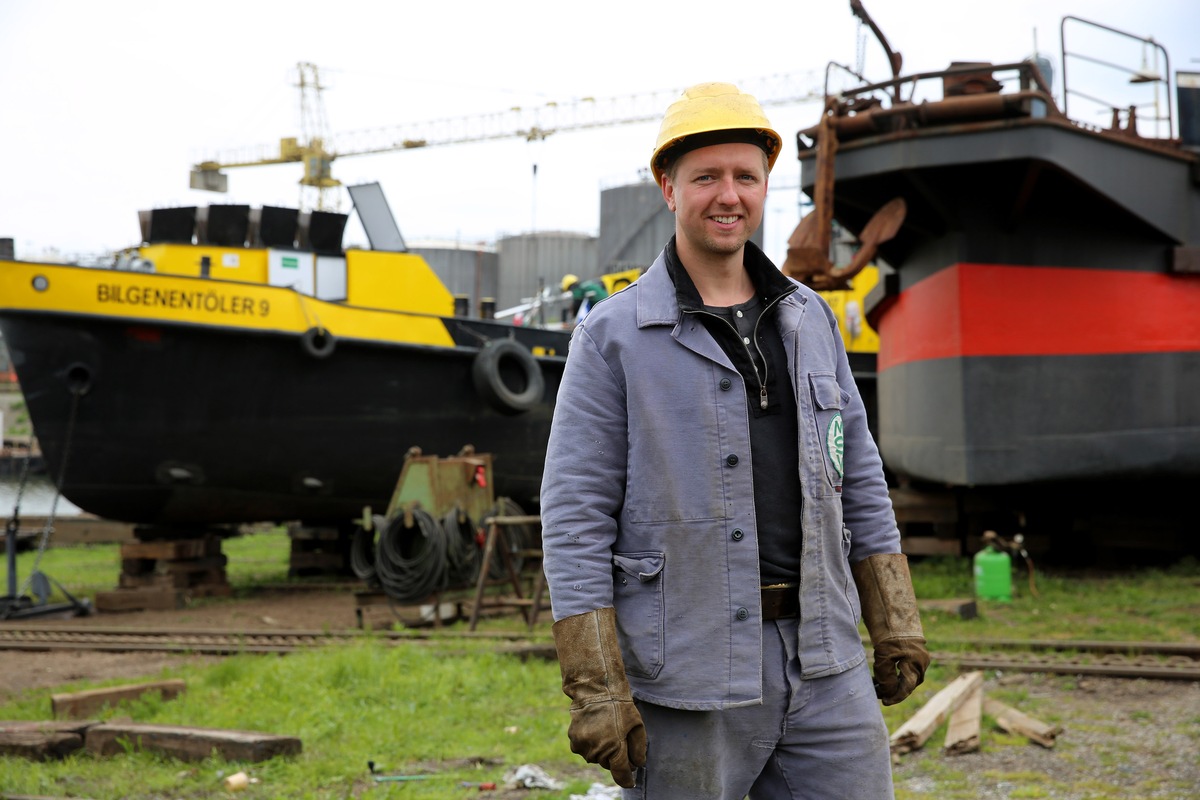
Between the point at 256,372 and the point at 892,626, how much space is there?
9018 millimetres

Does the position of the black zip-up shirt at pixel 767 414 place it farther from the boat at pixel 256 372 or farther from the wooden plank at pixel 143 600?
the wooden plank at pixel 143 600

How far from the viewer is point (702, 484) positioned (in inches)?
78.1

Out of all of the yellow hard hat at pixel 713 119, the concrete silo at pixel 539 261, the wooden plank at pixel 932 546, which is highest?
the concrete silo at pixel 539 261

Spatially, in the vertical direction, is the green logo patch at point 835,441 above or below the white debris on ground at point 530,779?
above

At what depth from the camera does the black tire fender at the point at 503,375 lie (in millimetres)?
11359

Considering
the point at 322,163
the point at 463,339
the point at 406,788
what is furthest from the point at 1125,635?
the point at 322,163

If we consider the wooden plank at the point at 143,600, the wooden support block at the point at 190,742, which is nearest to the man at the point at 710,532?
the wooden support block at the point at 190,742

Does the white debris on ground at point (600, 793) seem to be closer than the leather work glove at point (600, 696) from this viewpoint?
No

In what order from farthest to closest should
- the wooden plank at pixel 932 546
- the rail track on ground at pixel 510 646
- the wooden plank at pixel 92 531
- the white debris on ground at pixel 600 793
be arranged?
the wooden plank at pixel 92 531 < the wooden plank at pixel 932 546 < the rail track on ground at pixel 510 646 < the white debris on ground at pixel 600 793

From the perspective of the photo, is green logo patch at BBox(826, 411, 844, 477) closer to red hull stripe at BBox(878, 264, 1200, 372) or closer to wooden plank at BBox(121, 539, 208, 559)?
red hull stripe at BBox(878, 264, 1200, 372)

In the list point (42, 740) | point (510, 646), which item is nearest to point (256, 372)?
point (510, 646)

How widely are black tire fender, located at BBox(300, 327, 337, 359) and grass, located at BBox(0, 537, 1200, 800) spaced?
3731 millimetres

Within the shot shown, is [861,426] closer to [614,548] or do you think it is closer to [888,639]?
[888,639]

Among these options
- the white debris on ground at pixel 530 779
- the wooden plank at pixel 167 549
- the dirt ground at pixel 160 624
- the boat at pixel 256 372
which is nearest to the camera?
the white debris on ground at pixel 530 779
